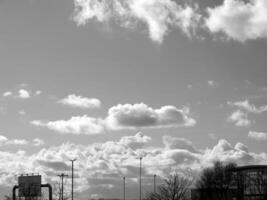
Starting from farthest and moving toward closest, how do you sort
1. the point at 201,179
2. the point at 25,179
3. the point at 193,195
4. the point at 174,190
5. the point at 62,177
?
the point at 193,195 < the point at 201,179 < the point at 62,177 < the point at 174,190 < the point at 25,179

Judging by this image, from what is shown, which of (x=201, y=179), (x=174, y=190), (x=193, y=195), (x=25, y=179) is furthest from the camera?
(x=193, y=195)

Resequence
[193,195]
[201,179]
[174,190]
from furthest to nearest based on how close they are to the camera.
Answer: [193,195] < [201,179] < [174,190]

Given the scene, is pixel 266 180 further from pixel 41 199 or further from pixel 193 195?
pixel 41 199

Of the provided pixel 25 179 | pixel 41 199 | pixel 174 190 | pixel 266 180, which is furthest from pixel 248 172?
pixel 25 179

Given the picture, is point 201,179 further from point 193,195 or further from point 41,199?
point 41,199

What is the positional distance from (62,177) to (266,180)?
53161 mm

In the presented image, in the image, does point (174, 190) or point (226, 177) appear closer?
point (174, 190)

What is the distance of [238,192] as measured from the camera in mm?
135500

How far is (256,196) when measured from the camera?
13525 cm

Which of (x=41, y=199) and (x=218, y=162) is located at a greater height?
(x=218, y=162)

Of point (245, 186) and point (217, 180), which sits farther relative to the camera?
point (245, 186)

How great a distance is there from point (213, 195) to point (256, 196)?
48.4 feet

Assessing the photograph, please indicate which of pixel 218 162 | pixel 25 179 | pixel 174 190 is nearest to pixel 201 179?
pixel 218 162

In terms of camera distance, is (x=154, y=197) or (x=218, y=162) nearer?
(x=154, y=197)
